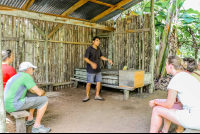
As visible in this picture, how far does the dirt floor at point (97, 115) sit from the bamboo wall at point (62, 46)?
58.0 inches

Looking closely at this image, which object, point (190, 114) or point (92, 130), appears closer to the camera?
point (190, 114)

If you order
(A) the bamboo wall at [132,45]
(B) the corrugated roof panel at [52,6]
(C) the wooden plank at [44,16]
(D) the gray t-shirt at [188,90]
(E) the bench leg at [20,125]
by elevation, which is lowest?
(E) the bench leg at [20,125]

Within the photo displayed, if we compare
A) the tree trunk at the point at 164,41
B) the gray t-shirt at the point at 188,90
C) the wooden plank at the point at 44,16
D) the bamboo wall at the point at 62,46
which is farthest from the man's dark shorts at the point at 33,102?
the tree trunk at the point at 164,41

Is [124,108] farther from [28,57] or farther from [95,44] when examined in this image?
[28,57]

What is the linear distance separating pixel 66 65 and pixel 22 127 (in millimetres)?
4285

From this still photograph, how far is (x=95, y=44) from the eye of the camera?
4980 mm

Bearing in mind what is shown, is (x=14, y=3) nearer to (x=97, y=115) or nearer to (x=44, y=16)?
(x=44, y=16)

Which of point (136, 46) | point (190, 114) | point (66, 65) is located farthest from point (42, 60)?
point (190, 114)

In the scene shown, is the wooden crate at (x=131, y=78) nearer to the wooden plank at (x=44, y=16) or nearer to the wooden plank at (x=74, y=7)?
the wooden plank at (x=44, y=16)

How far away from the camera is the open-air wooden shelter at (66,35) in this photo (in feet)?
15.8

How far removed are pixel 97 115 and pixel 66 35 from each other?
413 centimetres

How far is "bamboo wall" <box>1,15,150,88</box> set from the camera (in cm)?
542

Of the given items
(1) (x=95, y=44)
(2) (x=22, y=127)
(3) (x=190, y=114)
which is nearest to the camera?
(3) (x=190, y=114)

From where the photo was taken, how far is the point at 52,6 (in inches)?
187
